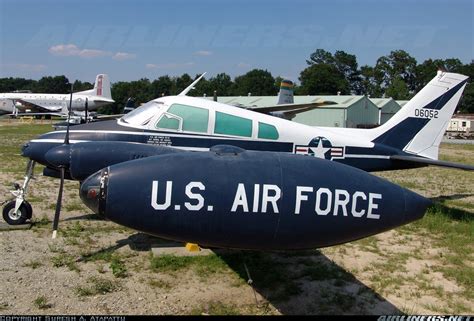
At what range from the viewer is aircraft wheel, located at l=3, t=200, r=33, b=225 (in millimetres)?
7207

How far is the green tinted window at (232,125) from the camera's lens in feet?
22.8

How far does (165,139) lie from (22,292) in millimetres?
3211

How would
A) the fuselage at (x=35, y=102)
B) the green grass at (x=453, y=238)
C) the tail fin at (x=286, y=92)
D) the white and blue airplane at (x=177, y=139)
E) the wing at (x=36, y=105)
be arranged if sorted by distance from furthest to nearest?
the fuselage at (x=35, y=102) → the wing at (x=36, y=105) → the tail fin at (x=286, y=92) → the white and blue airplane at (x=177, y=139) → the green grass at (x=453, y=238)

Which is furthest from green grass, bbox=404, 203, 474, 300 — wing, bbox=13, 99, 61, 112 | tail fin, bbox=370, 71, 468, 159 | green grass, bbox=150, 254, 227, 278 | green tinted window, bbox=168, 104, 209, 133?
wing, bbox=13, 99, 61, 112

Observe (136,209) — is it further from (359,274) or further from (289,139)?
(289,139)

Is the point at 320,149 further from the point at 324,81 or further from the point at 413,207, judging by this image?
the point at 324,81

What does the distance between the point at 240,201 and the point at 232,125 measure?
386 centimetres

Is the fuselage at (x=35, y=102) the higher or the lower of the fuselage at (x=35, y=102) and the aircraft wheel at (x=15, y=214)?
the higher

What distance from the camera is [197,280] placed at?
17.3 ft

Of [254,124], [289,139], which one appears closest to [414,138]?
[289,139]

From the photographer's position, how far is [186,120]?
6.95m

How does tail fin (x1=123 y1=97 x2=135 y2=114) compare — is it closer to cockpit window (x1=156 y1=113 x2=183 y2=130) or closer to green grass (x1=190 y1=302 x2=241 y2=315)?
cockpit window (x1=156 y1=113 x2=183 y2=130)

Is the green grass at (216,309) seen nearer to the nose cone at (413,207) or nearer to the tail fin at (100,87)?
the nose cone at (413,207)

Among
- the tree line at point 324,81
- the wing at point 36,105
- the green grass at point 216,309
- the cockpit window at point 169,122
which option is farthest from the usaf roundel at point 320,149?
the tree line at point 324,81
